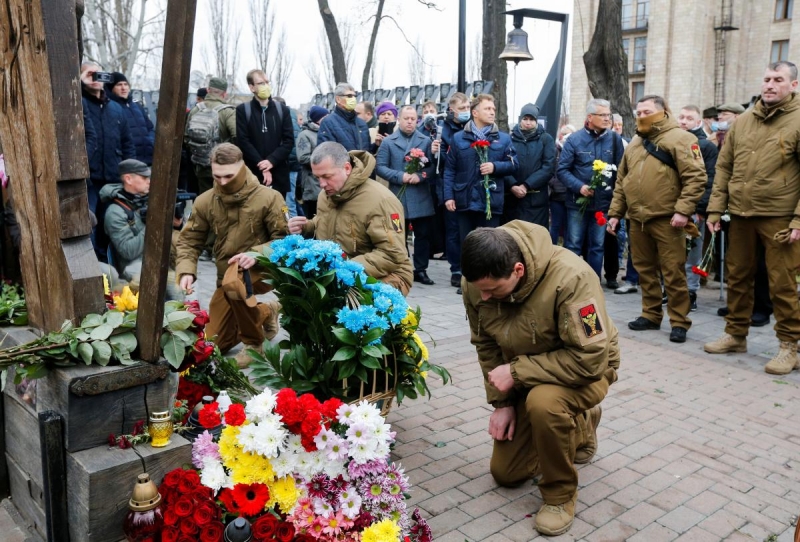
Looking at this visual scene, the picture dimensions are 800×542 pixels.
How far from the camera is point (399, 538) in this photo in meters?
2.97

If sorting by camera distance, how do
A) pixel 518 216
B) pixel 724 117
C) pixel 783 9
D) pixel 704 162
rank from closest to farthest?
1. pixel 704 162
2. pixel 518 216
3. pixel 724 117
4. pixel 783 9

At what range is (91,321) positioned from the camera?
2906 mm

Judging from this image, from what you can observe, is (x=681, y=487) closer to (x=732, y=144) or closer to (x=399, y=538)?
(x=399, y=538)

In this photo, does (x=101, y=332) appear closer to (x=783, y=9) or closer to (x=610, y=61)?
(x=610, y=61)

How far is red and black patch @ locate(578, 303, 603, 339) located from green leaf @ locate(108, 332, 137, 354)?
1952mm

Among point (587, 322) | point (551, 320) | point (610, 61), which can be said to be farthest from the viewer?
point (610, 61)

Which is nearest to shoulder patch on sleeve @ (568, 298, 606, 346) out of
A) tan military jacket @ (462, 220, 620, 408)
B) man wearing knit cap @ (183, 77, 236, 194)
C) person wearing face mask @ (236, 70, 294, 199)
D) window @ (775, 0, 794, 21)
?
tan military jacket @ (462, 220, 620, 408)

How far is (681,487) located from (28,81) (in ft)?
12.1

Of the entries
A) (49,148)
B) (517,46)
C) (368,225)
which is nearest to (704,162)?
(517,46)

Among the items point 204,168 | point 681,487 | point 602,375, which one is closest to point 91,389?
point 602,375

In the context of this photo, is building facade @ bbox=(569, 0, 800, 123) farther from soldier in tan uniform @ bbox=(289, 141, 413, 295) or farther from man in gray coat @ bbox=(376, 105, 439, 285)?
soldier in tan uniform @ bbox=(289, 141, 413, 295)

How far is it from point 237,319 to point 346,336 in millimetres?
2224

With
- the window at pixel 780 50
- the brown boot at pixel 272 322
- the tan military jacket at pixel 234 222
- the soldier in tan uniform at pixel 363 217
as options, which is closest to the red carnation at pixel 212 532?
the soldier in tan uniform at pixel 363 217

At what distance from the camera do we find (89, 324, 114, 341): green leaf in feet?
9.29
